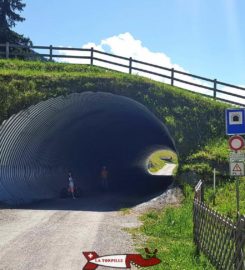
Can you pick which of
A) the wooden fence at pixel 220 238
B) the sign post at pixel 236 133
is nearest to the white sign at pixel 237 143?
the sign post at pixel 236 133

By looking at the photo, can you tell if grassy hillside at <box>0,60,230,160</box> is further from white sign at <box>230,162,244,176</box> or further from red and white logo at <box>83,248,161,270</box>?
red and white logo at <box>83,248,161,270</box>

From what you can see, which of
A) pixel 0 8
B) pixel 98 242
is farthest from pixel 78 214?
pixel 0 8

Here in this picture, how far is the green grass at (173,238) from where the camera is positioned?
9.86m

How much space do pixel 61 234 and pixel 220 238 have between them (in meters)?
5.59

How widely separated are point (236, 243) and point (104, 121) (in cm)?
2527

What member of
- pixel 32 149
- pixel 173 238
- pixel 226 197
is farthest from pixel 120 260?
pixel 32 149

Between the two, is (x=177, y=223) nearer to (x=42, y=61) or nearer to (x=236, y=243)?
(x=236, y=243)

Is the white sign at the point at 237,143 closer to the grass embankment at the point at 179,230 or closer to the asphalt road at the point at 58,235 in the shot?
the grass embankment at the point at 179,230

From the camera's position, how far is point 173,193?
2130cm

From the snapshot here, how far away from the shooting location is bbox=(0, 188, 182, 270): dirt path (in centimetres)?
991

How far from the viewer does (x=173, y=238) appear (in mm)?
13023

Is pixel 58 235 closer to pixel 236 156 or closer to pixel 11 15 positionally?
pixel 236 156

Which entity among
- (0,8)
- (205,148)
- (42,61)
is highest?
(0,8)

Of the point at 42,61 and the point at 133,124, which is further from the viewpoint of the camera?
the point at 133,124
